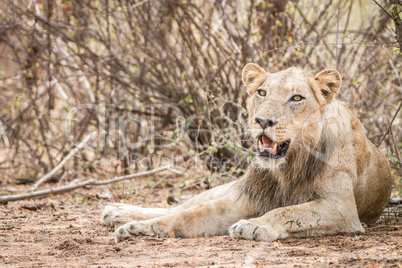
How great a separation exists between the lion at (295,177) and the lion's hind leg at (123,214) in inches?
0.4

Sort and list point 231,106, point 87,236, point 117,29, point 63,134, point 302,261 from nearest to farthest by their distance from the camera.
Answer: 1. point 302,261
2. point 87,236
3. point 231,106
4. point 117,29
5. point 63,134

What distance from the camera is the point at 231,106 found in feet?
21.6

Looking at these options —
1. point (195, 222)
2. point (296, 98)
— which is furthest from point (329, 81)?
point (195, 222)

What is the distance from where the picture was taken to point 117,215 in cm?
425

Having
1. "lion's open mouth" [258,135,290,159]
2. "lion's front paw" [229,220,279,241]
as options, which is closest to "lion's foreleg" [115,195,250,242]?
"lion's front paw" [229,220,279,241]

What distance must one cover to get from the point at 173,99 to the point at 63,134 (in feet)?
5.99

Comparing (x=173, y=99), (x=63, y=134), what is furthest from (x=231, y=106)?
(x=63, y=134)

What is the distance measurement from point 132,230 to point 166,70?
3.81 metres

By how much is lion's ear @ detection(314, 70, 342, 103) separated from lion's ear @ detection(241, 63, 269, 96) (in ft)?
1.42

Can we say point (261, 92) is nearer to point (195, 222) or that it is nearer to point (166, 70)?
point (195, 222)

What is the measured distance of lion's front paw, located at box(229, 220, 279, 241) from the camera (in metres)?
3.34

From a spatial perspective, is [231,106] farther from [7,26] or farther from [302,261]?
[302,261]

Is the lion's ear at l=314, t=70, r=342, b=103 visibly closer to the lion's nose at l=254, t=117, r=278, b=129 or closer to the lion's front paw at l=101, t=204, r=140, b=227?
the lion's nose at l=254, t=117, r=278, b=129

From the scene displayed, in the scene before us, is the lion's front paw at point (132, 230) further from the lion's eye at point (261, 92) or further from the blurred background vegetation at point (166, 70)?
the blurred background vegetation at point (166, 70)
